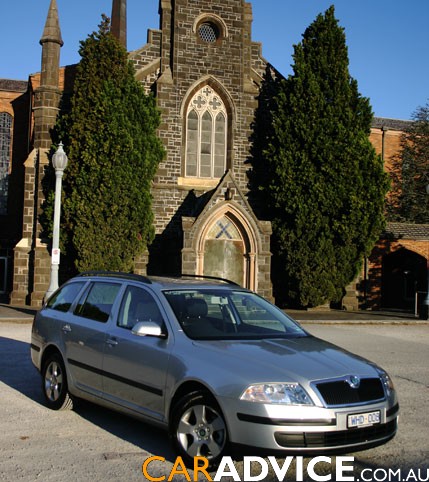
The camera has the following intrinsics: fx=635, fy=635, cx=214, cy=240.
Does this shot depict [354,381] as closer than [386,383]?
Yes

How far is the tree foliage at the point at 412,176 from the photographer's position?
35966 millimetres

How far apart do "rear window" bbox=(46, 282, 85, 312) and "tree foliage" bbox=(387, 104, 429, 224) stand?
100 ft

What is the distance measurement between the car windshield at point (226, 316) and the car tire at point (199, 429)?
706 millimetres

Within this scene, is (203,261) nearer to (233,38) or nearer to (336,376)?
(233,38)

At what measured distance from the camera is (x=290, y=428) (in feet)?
15.9

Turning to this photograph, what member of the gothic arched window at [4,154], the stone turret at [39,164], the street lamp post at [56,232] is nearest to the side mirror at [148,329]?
the street lamp post at [56,232]

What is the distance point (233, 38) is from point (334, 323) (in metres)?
13.2

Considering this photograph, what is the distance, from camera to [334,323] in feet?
67.2

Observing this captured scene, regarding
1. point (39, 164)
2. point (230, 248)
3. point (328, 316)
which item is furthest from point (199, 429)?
point (39, 164)

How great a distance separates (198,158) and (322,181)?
5337 mm

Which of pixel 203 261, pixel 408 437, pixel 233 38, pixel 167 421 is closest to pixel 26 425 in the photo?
pixel 167 421

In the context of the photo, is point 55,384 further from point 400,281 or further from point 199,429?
point 400,281

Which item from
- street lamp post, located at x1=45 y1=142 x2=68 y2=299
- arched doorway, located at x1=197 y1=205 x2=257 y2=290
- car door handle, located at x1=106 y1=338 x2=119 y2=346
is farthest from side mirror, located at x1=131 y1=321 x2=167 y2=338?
arched doorway, located at x1=197 y1=205 x2=257 y2=290

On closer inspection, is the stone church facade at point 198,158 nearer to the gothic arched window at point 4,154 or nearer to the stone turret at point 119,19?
the gothic arched window at point 4,154
